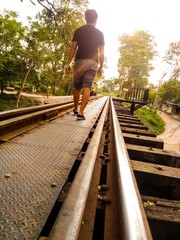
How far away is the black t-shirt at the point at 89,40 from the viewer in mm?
4090

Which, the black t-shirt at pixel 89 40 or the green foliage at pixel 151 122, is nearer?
the black t-shirt at pixel 89 40

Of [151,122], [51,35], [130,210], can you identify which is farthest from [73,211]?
[151,122]

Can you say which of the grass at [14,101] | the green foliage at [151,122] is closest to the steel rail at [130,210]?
the grass at [14,101]

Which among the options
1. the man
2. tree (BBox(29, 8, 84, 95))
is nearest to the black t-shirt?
the man

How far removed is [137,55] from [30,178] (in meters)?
49.0

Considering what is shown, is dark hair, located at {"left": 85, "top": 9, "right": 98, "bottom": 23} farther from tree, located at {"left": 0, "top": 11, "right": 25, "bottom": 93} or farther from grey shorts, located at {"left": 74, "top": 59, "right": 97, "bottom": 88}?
tree, located at {"left": 0, "top": 11, "right": 25, "bottom": 93}

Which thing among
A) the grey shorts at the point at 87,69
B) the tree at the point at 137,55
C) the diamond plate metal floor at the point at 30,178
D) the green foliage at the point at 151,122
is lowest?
the green foliage at the point at 151,122

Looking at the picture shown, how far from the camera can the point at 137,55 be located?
4703 centimetres

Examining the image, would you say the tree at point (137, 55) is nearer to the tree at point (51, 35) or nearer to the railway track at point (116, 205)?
the tree at point (51, 35)

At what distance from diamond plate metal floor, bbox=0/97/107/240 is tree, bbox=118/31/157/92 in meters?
46.4

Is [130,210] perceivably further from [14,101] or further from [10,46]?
[14,101]

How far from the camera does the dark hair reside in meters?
4.00

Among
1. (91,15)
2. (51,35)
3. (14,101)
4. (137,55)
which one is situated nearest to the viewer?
(91,15)

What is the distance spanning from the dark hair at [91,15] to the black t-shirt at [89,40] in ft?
0.38
